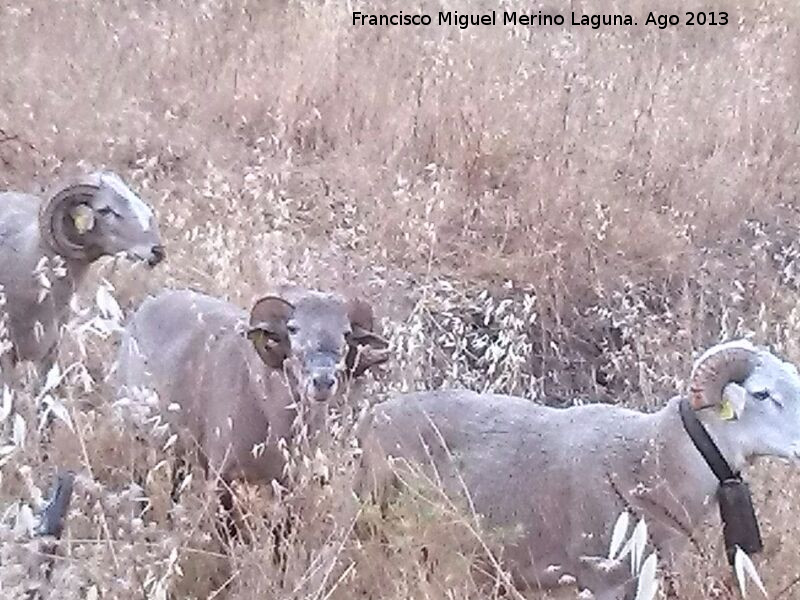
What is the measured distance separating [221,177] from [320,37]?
1885 millimetres

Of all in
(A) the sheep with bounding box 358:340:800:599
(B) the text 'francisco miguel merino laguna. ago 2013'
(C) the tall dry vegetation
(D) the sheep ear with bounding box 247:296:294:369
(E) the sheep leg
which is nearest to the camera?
(E) the sheep leg

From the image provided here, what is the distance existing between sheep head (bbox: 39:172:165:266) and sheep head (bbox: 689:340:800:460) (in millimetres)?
2097

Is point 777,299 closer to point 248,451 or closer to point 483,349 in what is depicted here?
point 483,349

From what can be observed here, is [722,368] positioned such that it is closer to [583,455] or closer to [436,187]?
[583,455]

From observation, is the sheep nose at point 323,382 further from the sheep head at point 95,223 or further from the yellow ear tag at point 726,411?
Result: the sheep head at point 95,223

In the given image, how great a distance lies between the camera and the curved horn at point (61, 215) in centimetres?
507

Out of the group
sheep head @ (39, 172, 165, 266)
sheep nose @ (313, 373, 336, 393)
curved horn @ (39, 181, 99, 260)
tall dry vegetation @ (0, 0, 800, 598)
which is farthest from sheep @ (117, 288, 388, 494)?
curved horn @ (39, 181, 99, 260)

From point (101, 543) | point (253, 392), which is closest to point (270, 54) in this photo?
point (253, 392)

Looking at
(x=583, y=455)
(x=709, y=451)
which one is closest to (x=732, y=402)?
(x=709, y=451)

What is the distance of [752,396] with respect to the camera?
13.2ft

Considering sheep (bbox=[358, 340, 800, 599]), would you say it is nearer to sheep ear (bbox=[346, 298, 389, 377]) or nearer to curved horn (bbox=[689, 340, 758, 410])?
curved horn (bbox=[689, 340, 758, 410])

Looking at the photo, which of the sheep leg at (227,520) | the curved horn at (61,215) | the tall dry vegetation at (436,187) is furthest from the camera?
the curved horn at (61,215)

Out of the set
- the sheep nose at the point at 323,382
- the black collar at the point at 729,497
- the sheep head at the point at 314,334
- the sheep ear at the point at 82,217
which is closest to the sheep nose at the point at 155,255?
the sheep ear at the point at 82,217

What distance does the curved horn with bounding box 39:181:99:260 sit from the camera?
5.07m
